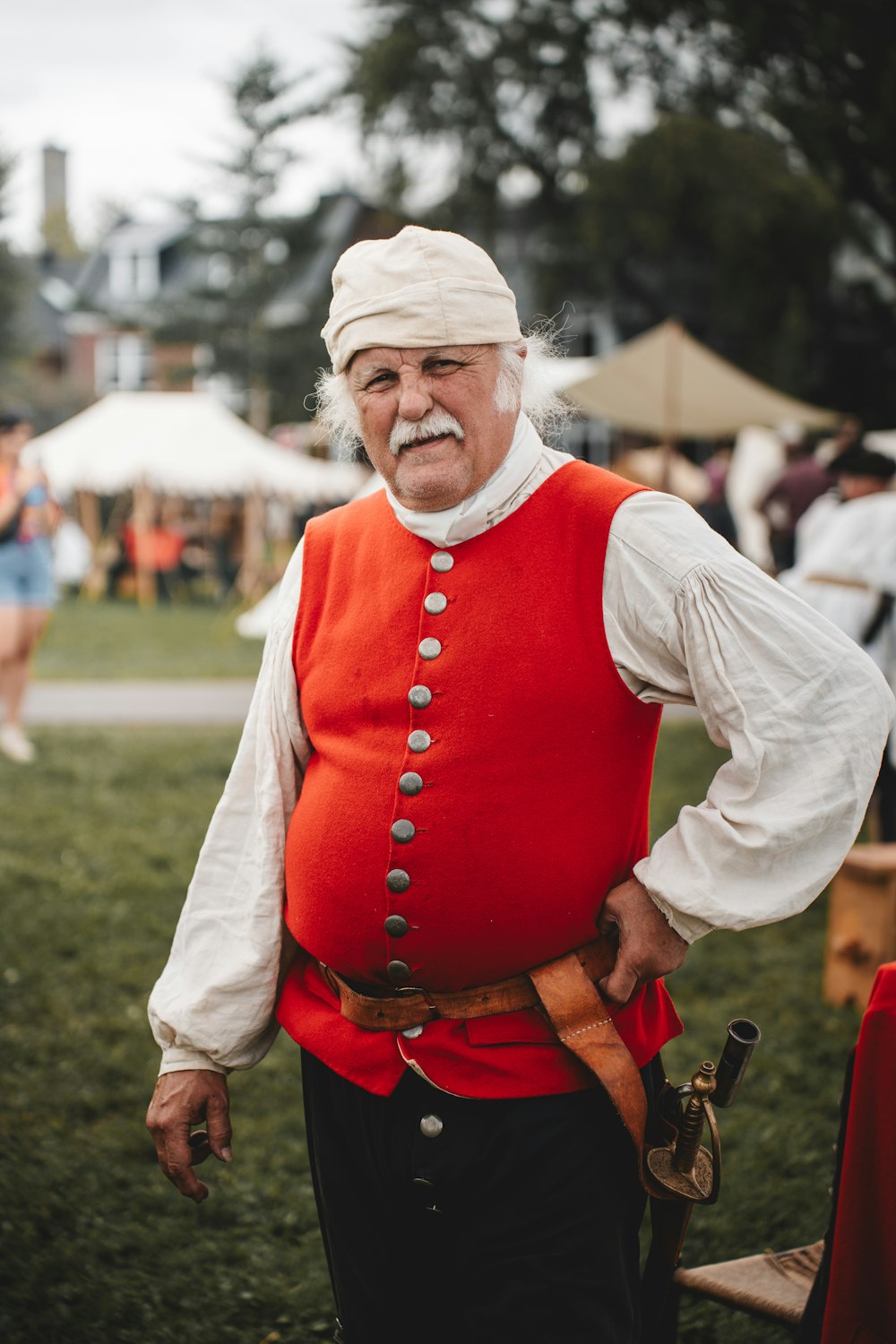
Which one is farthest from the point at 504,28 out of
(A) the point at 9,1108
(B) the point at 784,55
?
(A) the point at 9,1108

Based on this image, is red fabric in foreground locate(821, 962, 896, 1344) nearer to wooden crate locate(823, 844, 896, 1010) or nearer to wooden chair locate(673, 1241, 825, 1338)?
wooden chair locate(673, 1241, 825, 1338)

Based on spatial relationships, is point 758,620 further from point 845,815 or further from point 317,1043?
point 317,1043

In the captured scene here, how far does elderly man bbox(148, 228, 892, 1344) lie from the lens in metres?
1.70

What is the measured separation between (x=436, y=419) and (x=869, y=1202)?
1.35 meters

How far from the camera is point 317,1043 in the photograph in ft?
6.31

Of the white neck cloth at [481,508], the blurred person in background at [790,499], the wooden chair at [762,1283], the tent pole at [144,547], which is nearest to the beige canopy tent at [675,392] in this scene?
the blurred person in background at [790,499]

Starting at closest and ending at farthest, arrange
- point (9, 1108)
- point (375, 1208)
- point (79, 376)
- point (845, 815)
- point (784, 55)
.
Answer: point (845, 815) → point (375, 1208) → point (9, 1108) → point (784, 55) → point (79, 376)

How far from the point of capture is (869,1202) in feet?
6.38

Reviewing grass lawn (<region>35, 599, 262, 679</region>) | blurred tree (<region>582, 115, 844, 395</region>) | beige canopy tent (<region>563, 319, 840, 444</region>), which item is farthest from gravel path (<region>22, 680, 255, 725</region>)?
blurred tree (<region>582, 115, 844, 395</region>)

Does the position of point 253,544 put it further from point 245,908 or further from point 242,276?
point 245,908

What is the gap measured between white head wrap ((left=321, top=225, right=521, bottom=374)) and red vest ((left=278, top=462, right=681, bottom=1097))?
0.25m

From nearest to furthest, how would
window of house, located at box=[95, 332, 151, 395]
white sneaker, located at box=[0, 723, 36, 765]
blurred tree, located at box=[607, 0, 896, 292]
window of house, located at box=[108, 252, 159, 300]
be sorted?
blurred tree, located at box=[607, 0, 896, 292], white sneaker, located at box=[0, 723, 36, 765], window of house, located at box=[108, 252, 159, 300], window of house, located at box=[95, 332, 151, 395]

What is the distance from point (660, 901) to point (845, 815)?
272 millimetres

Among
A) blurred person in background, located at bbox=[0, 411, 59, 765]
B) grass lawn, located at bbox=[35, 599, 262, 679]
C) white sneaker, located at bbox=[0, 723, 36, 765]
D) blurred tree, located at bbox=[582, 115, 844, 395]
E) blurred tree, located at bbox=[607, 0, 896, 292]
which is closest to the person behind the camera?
blurred tree, located at bbox=[607, 0, 896, 292]
